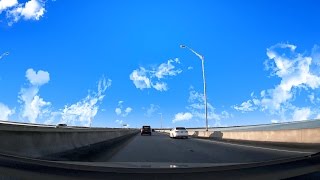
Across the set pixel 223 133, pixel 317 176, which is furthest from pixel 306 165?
pixel 223 133

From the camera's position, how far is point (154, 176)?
3398 millimetres

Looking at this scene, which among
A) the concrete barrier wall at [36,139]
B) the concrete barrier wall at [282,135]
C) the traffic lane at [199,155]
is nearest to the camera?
the traffic lane at [199,155]

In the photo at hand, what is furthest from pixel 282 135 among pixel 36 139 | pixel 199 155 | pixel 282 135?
pixel 36 139

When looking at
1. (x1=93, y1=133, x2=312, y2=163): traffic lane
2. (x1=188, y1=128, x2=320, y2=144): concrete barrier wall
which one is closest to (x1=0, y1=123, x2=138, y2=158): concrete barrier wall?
(x1=93, y1=133, x2=312, y2=163): traffic lane

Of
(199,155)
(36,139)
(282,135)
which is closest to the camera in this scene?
(199,155)

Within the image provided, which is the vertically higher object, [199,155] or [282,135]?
[282,135]

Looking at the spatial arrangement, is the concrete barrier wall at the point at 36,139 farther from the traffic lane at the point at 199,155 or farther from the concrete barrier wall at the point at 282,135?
the concrete barrier wall at the point at 282,135

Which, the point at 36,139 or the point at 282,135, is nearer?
the point at 36,139

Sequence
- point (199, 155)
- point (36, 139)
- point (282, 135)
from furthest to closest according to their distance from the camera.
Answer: point (282, 135)
point (36, 139)
point (199, 155)

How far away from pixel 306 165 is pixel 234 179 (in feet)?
2.70

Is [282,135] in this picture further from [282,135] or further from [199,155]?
[199,155]

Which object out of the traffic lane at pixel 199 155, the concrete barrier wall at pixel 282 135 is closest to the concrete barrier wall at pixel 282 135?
the concrete barrier wall at pixel 282 135

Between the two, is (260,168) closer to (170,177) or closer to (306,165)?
(306,165)

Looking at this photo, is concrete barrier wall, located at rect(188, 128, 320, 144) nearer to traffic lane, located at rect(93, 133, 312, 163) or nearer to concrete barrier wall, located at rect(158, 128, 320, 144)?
concrete barrier wall, located at rect(158, 128, 320, 144)
